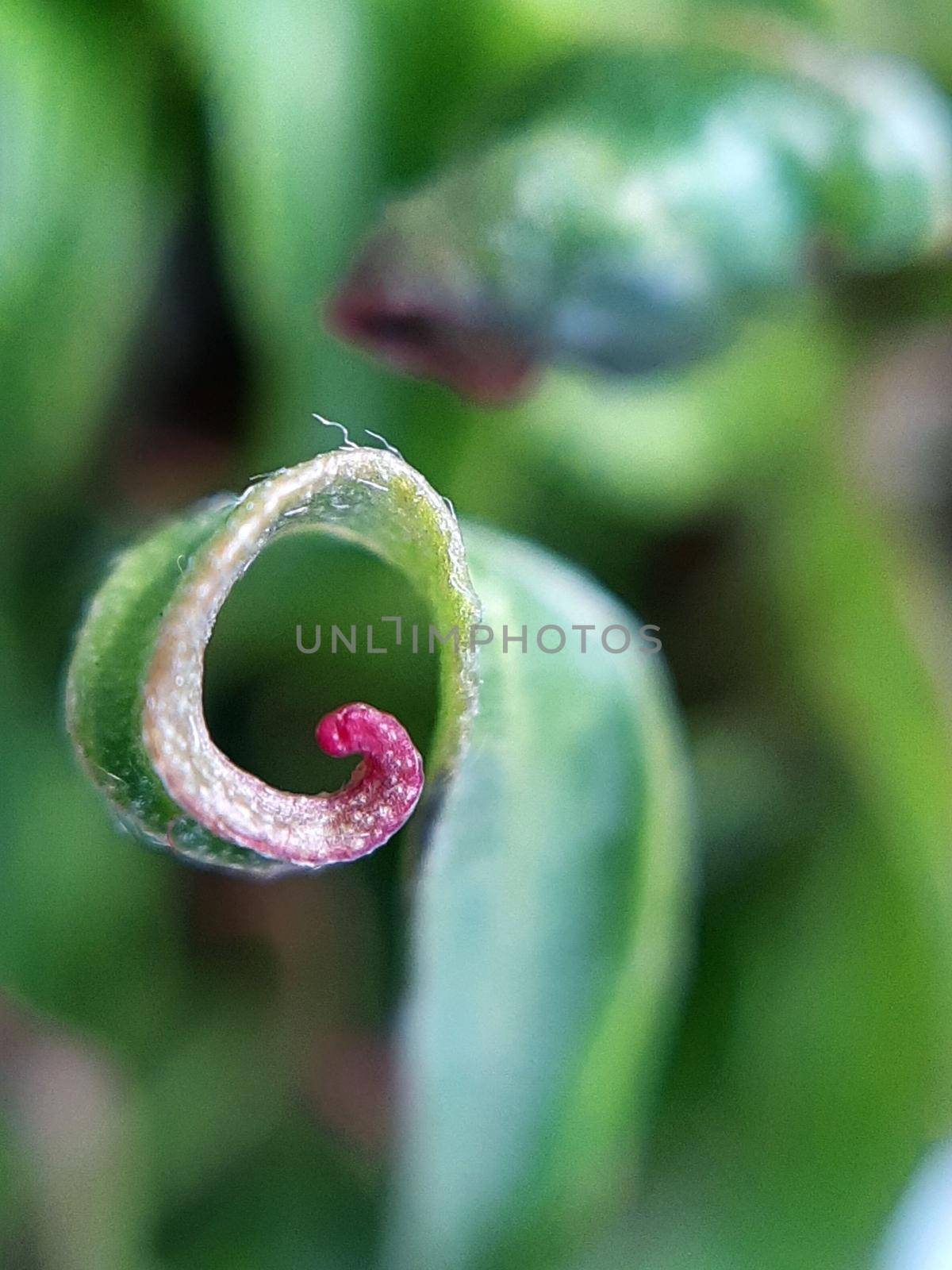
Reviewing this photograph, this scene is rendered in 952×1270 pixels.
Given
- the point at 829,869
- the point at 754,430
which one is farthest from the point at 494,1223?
the point at 754,430

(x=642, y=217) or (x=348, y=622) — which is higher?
(x=642, y=217)

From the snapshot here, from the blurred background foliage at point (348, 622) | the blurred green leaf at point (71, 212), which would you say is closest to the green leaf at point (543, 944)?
the blurred background foliage at point (348, 622)

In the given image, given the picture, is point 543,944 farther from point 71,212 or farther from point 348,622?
point 71,212

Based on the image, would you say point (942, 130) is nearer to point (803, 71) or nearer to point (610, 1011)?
point (803, 71)

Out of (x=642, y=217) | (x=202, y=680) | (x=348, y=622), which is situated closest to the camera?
(x=202, y=680)

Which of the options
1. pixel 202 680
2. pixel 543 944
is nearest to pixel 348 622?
pixel 543 944

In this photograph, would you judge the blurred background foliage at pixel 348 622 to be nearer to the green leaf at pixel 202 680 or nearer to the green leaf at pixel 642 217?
the green leaf at pixel 642 217
